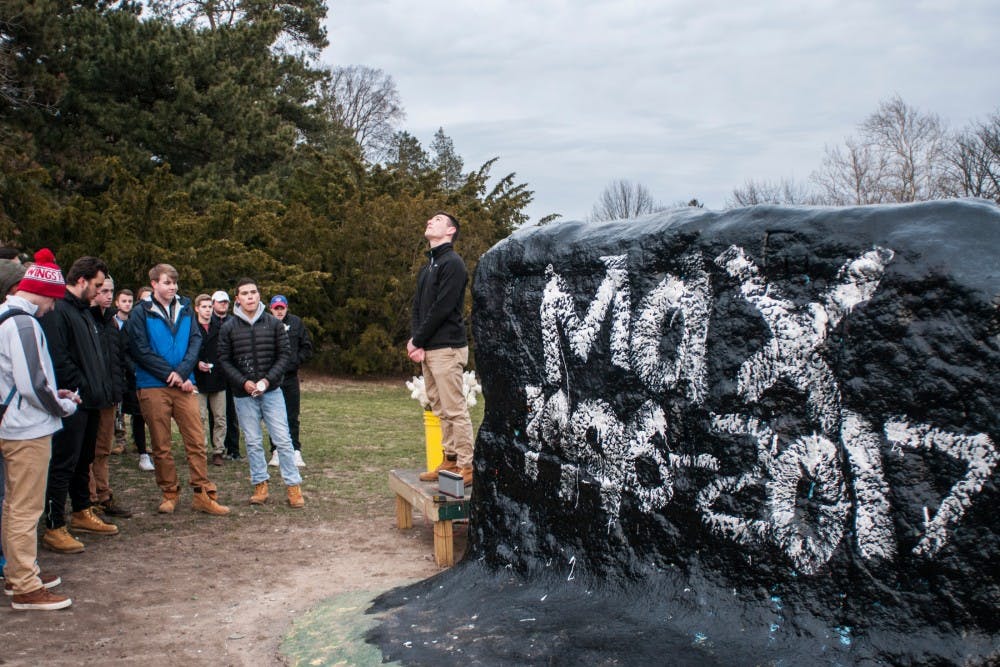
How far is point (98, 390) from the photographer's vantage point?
5773 mm

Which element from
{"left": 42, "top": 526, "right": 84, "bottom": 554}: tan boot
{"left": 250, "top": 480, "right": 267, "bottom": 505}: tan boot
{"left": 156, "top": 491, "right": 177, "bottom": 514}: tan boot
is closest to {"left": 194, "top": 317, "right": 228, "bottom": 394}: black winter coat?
{"left": 250, "top": 480, "right": 267, "bottom": 505}: tan boot

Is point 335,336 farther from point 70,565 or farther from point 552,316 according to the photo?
point 552,316

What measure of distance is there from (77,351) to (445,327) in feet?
8.20

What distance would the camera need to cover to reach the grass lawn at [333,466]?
7.48m

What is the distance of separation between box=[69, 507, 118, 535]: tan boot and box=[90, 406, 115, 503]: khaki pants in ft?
1.34

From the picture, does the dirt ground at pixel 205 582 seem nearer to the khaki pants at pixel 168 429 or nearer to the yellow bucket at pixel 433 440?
the khaki pants at pixel 168 429

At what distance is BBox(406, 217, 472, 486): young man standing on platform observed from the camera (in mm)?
5594

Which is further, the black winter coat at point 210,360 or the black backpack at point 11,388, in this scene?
the black winter coat at point 210,360

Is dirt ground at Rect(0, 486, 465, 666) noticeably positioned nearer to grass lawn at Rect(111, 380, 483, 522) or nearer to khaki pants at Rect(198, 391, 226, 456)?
grass lawn at Rect(111, 380, 483, 522)

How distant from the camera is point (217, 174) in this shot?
21.2 metres

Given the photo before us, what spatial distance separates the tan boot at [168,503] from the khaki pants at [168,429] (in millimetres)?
Result: 25

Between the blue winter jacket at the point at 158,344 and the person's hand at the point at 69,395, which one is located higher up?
the blue winter jacket at the point at 158,344

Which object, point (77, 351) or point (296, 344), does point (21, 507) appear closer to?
point (77, 351)

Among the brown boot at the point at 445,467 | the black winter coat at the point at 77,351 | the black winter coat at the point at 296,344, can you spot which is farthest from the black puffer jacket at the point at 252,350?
the brown boot at the point at 445,467
